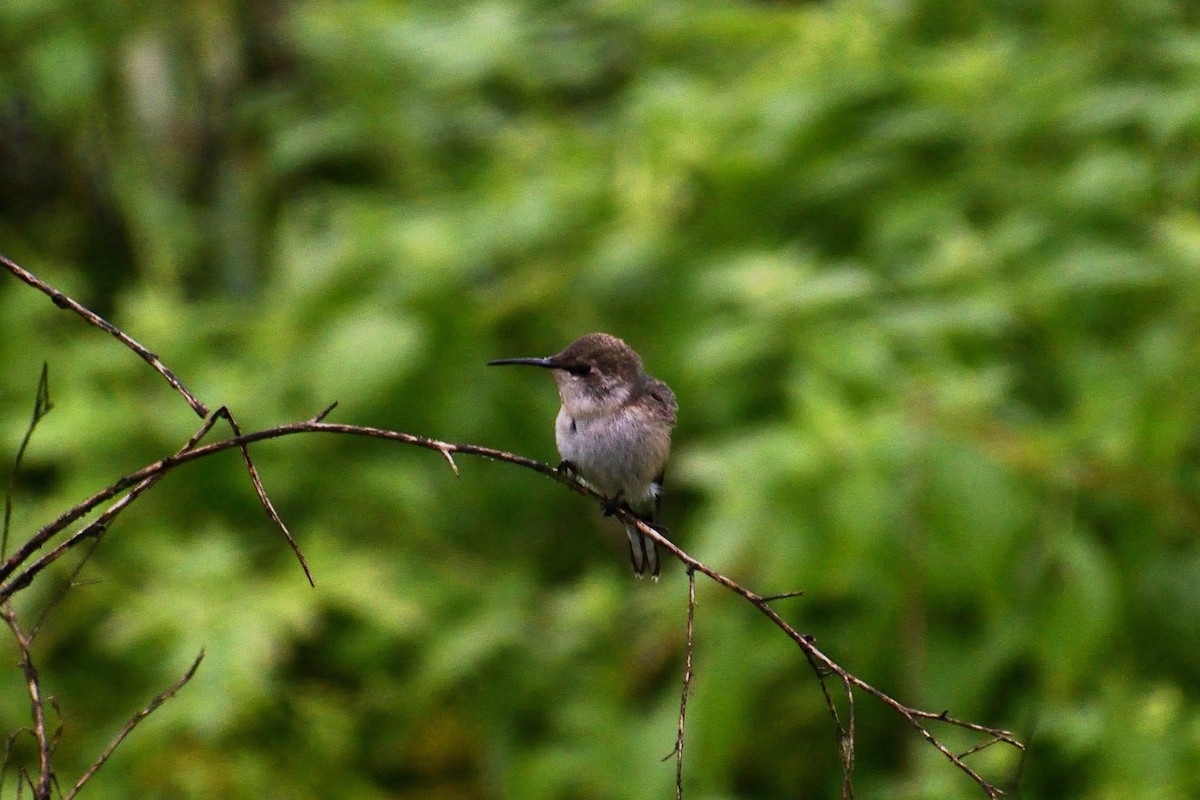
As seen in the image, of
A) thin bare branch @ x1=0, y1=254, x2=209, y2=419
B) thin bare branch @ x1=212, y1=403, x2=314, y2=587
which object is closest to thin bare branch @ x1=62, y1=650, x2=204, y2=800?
thin bare branch @ x1=212, y1=403, x2=314, y2=587

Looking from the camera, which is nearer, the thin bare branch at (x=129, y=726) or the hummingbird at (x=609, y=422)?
the thin bare branch at (x=129, y=726)

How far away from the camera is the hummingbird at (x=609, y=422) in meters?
3.48

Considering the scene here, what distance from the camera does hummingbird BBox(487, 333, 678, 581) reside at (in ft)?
11.4

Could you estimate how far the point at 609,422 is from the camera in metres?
3.50

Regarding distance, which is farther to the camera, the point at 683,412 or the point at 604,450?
the point at 683,412

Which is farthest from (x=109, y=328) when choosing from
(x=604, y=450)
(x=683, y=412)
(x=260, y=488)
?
(x=683, y=412)

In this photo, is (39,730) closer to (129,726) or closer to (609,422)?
(129,726)

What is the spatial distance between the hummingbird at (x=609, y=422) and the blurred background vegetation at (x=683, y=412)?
37 centimetres

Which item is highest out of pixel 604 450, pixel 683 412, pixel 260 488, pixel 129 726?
pixel 683 412

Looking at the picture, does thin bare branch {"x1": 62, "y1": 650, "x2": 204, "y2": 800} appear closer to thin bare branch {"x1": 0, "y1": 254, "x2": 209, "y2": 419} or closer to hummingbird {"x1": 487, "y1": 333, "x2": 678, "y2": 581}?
thin bare branch {"x1": 0, "y1": 254, "x2": 209, "y2": 419}

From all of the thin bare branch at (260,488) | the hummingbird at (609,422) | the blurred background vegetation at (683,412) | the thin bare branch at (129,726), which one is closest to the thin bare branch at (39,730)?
the thin bare branch at (129,726)

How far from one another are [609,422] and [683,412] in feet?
4.89

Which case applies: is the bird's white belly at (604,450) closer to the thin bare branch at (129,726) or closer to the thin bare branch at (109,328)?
the thin bare branch at (129,726)

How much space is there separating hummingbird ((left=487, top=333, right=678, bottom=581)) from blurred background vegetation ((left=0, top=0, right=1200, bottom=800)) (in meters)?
0.37
